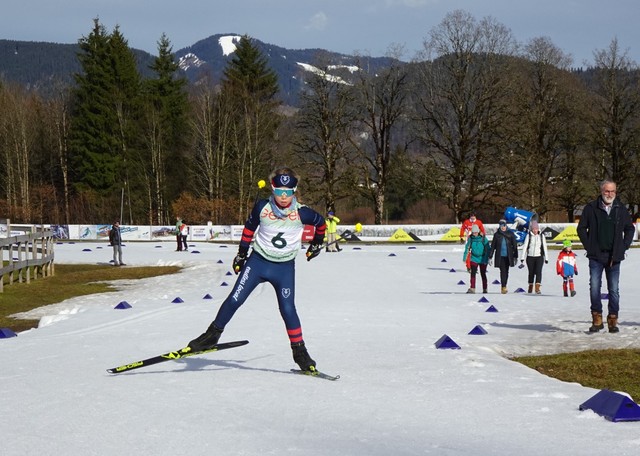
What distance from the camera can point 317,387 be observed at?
688 cm

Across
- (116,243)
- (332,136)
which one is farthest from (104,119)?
(116,243)

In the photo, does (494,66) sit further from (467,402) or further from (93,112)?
(467,402)

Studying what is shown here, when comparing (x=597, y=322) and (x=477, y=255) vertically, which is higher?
(x=477, y=255)

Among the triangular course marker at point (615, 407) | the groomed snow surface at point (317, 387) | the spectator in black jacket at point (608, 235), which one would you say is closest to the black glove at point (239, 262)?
the groomed snow surface at point (317, 387)

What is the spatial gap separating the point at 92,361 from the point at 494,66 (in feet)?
160

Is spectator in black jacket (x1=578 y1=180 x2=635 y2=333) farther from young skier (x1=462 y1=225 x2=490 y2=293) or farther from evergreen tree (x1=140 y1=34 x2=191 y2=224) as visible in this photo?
evergreen tree (x1=140 y1=34 x2=191 y2=224)

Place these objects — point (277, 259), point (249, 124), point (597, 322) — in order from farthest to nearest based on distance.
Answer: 1. point (249, 124)
2. point (597, 322)
3. point (277, 259)

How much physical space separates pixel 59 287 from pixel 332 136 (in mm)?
38921

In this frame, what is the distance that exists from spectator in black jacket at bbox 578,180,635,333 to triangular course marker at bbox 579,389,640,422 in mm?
5135

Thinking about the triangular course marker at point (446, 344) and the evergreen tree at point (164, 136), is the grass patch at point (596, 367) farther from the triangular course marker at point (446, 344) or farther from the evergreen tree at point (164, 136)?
the evergreen tree at point (164, 136)

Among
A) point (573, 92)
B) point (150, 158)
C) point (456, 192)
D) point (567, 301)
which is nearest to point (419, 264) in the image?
point (567, 301)

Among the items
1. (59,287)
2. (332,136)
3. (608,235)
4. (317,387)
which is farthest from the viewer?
(332,136)

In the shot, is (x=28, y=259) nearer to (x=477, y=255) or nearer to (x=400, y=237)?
(x=477, y=255)

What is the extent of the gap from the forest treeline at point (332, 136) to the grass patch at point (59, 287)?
1120 inches
